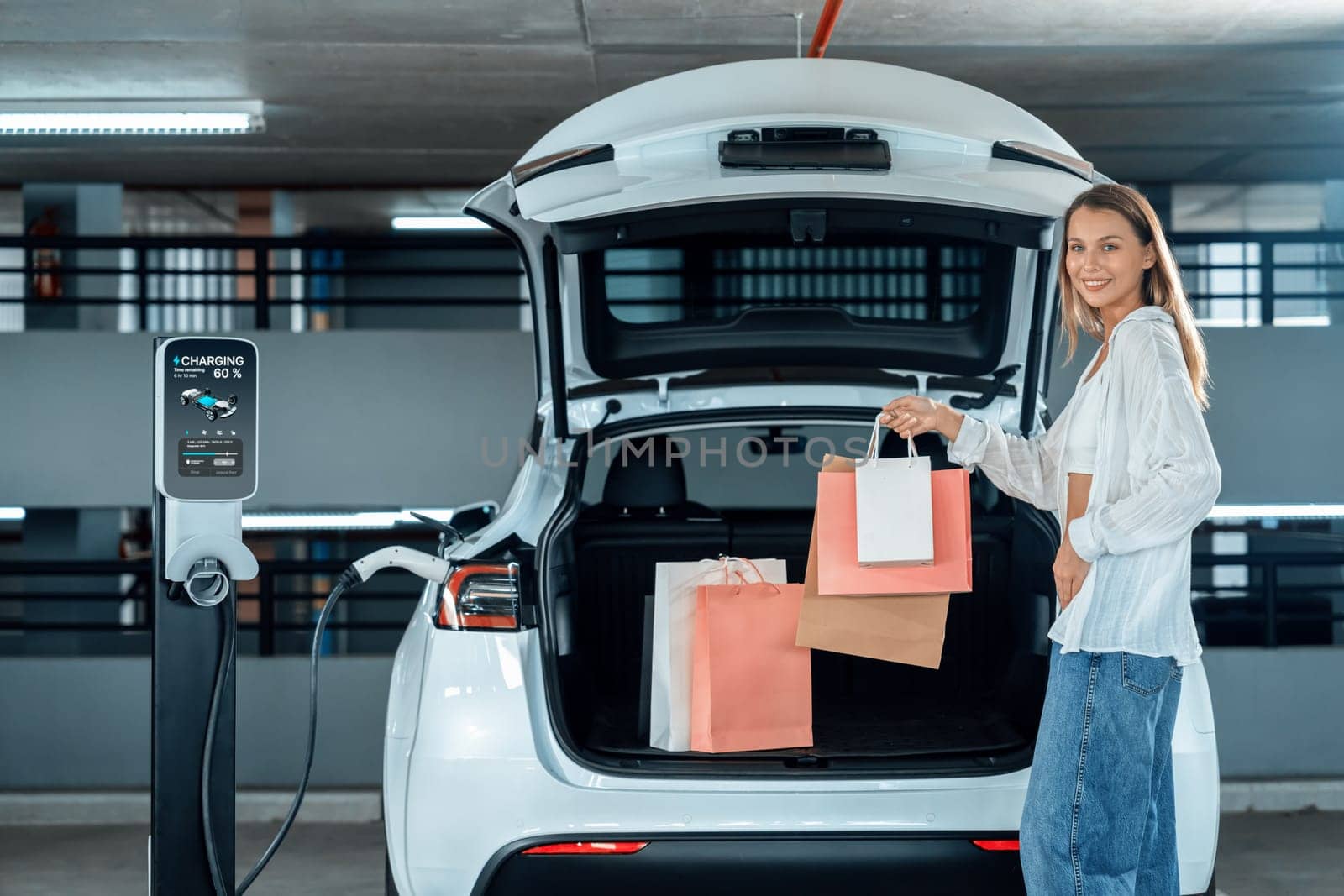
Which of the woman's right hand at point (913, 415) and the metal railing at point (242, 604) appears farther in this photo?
the metal railing at point (242, 604)

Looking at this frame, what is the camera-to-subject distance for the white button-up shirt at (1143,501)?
1.47 metres

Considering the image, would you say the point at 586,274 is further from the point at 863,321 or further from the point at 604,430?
the point at 863,321

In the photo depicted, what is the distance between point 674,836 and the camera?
5.74 feet

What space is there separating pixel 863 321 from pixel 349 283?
9992mm

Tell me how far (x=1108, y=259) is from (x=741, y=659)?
871 mm

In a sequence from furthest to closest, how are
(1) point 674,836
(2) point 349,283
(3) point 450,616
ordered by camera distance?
1. (2) point 349,283
2. (3) point 450,616
3. (1) point 674,836

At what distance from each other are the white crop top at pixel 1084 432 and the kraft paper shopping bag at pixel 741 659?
0.53m

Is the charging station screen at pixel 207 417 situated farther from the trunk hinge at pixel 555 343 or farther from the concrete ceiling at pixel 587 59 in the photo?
the concrete ceiling at pixel 587 59

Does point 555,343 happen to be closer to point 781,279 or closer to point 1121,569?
point 1121,569

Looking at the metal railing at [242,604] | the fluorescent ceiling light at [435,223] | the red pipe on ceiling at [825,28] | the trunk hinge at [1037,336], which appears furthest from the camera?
the fluorescent ceiling light at [435,223]

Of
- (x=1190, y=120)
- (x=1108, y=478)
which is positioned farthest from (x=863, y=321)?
(x=1190, y=120)

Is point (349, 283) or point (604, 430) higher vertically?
point (349, 283)

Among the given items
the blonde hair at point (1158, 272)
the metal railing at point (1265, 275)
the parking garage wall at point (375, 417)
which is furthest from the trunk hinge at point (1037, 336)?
the metal railing at point (1265, 275)

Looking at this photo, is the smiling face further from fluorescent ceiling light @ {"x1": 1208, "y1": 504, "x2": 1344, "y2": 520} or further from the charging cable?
fluorescent ceiling light @ {"x1": 1208, "y1": 504, "x2": 1344, "y2": 520}
